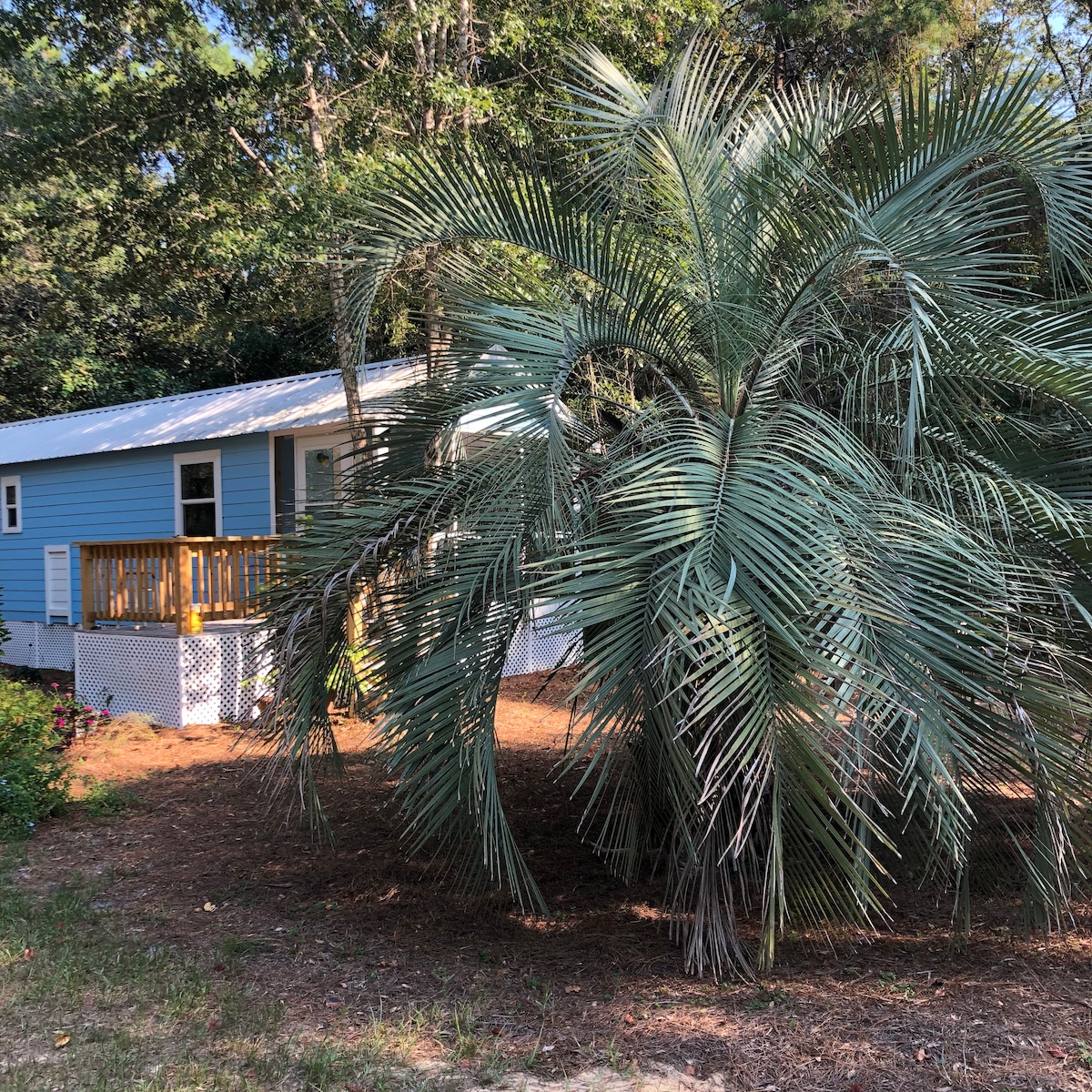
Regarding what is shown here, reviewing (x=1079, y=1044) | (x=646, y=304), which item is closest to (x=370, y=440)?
(x=646, y=304)

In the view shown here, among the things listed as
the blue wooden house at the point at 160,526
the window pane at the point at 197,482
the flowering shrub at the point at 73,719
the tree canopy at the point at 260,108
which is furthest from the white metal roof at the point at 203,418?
the flowering shrub at the point at 73,719

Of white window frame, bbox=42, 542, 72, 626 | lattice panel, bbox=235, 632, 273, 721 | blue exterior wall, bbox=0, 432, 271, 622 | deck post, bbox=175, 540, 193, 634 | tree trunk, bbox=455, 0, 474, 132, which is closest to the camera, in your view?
tree trunk, bbox=455, 0, 474, 132

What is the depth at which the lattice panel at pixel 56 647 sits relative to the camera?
1408 cm

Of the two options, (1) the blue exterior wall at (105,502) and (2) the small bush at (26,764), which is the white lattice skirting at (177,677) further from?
(1) the blue exterior wall at (105,502)

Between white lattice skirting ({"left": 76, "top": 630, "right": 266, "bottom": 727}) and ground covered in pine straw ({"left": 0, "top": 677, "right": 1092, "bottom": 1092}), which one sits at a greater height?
white lattice skirting ({"left": 76, "top": 630, "right": 266, "bottom": 727})

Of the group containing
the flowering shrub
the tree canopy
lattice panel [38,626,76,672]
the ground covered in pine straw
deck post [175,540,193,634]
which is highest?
the tree canopy

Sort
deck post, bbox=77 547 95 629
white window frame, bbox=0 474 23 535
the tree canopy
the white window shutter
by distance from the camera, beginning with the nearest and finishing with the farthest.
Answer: the tree canopy → deck post, bbox=77 547 95 629 → the white window shutter → white window frame, bbox=0 474 23 535

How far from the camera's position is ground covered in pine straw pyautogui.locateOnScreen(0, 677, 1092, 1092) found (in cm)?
354

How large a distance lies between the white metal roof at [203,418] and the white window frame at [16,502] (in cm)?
44

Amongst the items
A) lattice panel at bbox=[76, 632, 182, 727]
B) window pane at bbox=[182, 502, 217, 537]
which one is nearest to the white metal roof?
window pane at bbox=[182, 502, 217, 537]

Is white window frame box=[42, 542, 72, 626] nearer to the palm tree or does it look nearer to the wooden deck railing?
the wooden deck railing

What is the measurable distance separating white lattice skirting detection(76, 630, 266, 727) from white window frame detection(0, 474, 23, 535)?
20.0ft

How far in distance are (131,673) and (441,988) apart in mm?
7043

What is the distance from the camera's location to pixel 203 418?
13.1 metres
